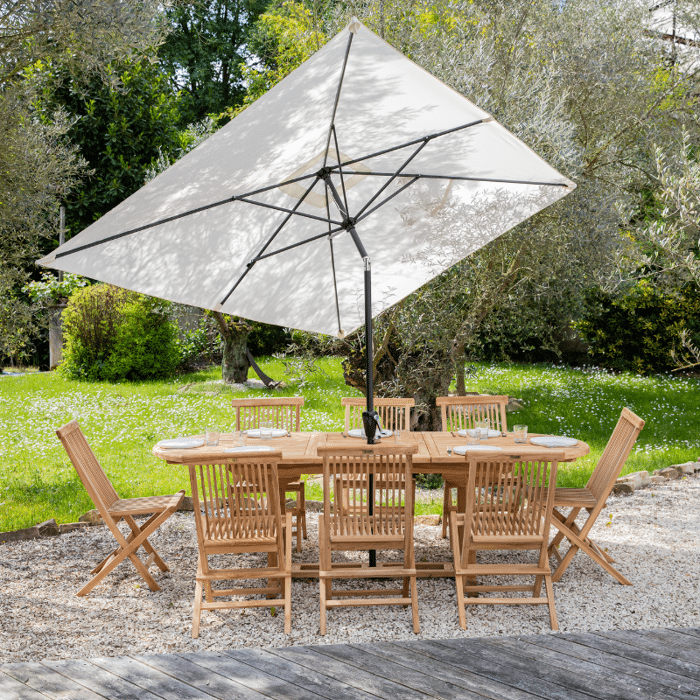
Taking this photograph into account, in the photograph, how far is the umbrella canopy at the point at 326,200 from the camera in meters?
4.27

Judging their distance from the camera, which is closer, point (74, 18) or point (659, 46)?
point (74, 18)

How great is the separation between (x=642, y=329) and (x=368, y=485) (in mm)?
10509

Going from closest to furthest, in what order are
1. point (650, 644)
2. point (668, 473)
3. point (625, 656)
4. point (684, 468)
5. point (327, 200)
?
point (625, 656) < point (650, 644) < point (327, 200) < point (668, 473) < point (684, 468)

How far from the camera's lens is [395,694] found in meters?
3.21

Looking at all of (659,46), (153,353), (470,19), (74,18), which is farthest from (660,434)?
(153,353)

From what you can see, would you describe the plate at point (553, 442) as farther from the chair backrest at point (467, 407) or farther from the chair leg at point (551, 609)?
the chair leg at point (551, 609)

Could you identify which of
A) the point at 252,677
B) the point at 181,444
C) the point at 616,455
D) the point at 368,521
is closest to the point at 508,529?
the point at 368,521

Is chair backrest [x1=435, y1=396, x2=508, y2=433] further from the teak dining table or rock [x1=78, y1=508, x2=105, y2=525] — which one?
rock [x1=78, y1=508, x2=105, y2=525]

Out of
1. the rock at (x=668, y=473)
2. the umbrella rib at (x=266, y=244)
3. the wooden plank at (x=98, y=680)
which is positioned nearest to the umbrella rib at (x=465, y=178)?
the umbrella rib at (x=266, y=244)

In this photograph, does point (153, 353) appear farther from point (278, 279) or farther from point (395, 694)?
point (395, 694)

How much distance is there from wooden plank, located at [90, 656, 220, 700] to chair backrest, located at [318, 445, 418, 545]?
1.15 meters

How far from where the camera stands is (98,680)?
3.39m

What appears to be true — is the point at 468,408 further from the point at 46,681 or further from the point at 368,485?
the point at 46,681

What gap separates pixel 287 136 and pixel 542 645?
3.22m
